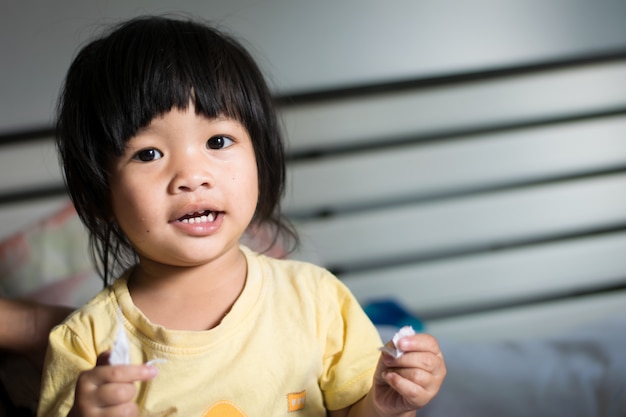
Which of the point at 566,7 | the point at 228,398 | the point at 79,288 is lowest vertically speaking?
the point at 79,288

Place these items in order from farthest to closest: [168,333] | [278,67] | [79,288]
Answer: [278,67]
[79,288]
[168,333]

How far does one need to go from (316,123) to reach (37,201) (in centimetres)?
71

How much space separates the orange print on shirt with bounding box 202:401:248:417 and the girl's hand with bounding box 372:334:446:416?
19cm

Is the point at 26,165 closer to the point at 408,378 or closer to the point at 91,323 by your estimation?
the point at 91,323

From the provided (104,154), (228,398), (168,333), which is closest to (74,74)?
(104,154)

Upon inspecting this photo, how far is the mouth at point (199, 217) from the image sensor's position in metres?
0.94

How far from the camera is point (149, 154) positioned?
3.10ft

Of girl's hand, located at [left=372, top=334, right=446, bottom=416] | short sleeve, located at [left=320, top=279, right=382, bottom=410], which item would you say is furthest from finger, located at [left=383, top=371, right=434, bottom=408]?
short sleeve, located at [left=320, top=279, right=382, bottom=410]

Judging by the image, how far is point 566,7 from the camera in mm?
1797

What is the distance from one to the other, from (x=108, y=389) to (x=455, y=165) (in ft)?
4.16

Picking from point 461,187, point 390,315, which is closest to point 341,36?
point 461,187

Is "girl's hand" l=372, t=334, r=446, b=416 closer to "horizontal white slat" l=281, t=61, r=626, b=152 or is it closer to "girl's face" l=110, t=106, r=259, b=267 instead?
"girl's face" l=110, t=106, r=259, b=267

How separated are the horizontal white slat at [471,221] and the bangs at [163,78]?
899mm

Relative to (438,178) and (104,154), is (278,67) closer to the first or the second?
(438,178)
